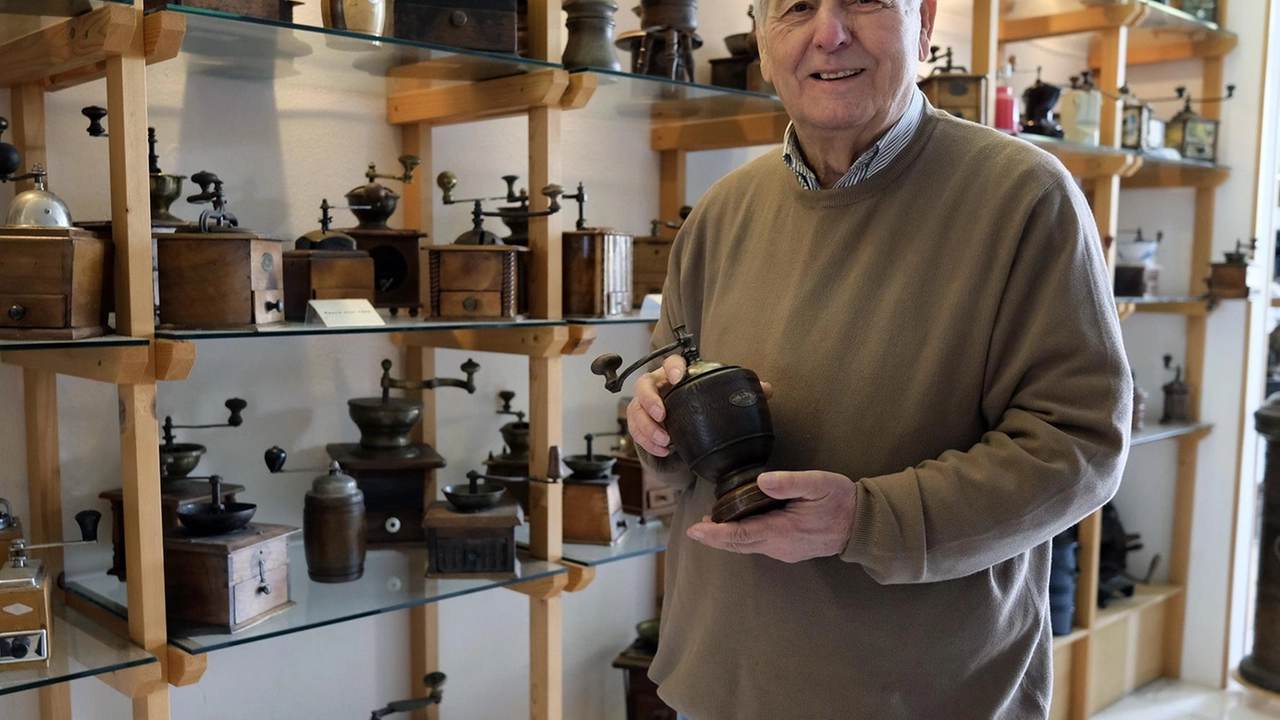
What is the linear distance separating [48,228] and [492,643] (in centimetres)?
163

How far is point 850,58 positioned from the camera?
1476mm

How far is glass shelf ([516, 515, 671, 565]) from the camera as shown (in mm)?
2473

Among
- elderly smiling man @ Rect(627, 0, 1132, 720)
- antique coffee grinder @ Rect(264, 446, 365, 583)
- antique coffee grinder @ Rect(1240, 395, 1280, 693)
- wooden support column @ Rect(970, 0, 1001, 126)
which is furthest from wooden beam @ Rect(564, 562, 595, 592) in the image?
antique coffee grinder @ Rect(1240, 395, 1280, 693)

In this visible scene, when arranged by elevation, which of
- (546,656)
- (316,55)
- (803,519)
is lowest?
(546,656)

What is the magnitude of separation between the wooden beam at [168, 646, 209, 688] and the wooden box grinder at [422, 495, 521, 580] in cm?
55

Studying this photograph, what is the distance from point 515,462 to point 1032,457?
150cm

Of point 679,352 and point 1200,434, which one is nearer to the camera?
point 679,352

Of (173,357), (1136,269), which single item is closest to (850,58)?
(173,357)

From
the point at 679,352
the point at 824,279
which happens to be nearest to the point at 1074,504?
the point at 824,279

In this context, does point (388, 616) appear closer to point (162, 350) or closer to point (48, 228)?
point (162, 350)

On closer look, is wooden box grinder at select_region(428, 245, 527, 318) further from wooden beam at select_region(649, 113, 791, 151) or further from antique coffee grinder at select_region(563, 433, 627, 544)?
wooden beam at select_region(649, 113, 791, 151)

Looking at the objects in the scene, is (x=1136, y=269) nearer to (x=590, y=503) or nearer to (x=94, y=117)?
(x=590, y=503)

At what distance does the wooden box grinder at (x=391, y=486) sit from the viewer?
238 centimetres

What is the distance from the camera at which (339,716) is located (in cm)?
262
